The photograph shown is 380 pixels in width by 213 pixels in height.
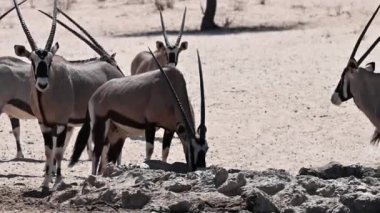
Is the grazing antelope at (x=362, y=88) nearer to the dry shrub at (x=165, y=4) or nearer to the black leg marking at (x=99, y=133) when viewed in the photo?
the black leg marking at (x=99, y=133)

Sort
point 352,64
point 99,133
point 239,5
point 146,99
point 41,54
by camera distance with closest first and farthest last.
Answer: point 41,54 < point 146,99 < point 99,133 < point 352,64 < point 239,5

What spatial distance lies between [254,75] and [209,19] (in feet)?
26.0

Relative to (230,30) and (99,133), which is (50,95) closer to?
(99,133)

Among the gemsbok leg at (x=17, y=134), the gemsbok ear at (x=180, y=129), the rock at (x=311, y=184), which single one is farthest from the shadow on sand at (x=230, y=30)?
the rock at (x=311, y=184)

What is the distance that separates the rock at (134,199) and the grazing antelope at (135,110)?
187cm

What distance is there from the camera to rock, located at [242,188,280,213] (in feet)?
31.8

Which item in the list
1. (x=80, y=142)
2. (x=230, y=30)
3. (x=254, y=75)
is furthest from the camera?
(x=230, y=30)

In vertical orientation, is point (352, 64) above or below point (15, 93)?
above

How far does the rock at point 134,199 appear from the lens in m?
10.0

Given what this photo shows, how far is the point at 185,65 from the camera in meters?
22.6

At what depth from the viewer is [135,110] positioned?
12609 millimetres

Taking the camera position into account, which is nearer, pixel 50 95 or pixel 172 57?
pixel 50 95

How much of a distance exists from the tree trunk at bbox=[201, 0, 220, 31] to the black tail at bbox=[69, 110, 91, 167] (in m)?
15.9

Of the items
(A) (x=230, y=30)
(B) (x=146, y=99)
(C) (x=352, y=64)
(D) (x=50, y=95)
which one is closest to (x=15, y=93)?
(D) (x=50, y=95)
